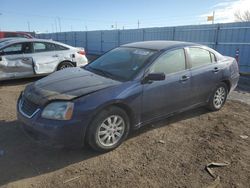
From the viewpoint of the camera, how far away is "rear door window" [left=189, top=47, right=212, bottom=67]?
4.71 meters

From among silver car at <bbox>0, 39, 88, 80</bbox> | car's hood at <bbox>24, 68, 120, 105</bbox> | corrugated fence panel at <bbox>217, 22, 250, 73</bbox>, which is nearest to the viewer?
car's hood at <bbox>24, 68, 120, 105</bbox>

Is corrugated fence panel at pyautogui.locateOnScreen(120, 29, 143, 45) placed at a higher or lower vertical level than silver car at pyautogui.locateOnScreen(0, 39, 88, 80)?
higher

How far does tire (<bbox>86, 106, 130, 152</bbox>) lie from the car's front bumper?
0.17 metres

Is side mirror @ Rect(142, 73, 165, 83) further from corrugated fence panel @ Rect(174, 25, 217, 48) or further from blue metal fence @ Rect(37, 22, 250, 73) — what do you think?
corrugated fence panel @ Rect(174, 25, 217, 48)

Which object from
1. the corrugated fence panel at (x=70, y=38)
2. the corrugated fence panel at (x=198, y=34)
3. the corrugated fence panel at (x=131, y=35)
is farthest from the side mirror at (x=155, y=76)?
the corrugated fence panel at (x=70, y=38)

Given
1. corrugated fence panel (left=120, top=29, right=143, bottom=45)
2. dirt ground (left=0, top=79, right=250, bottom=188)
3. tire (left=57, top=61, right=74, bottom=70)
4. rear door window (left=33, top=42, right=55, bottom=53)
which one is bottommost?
dirt ground (left=0, top=79, right=250, bottom=188)

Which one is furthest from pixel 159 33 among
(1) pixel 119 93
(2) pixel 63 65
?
(1) pixel 119 93

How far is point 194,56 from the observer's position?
4.77m

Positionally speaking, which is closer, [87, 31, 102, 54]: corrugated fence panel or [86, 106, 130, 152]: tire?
[86, 106, 130, 152]: tire

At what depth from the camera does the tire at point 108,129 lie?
11.1 ft

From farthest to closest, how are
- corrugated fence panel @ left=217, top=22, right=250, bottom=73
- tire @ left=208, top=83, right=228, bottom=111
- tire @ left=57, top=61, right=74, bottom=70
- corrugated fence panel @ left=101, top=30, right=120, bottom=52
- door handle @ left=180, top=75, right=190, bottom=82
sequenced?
1. corrugated fence panel @ left=101, top=30, right=120, bottom=52
2. corrugated fence panel @ left=217, top=22, right=250, bottom=73
3. tire @ left=57, top=61, right=74, bottom=70
4. tire @ left=208, top=83, right=228, bottom=111
5. door handle @ left=180, top=75, right=190, bottom=82

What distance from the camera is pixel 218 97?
5371mm

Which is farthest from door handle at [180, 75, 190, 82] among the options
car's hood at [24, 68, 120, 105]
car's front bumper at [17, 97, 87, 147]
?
car's front bumper at [17, 97, 87, 147]

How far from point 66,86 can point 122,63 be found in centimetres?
115
